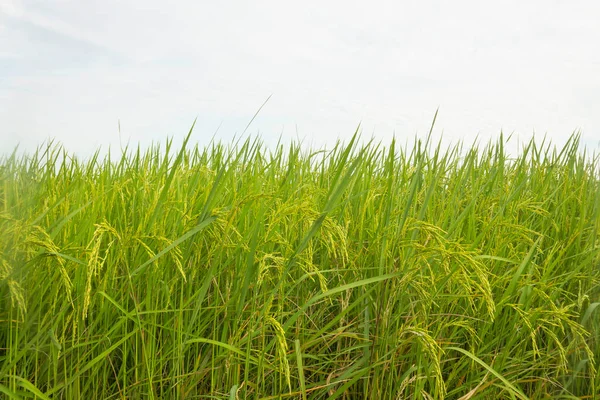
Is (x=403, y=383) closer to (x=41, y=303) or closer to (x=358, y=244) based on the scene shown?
(x=358, y=244)

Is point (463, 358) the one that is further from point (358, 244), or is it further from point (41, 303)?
point (41, 303)

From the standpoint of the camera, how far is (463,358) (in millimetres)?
2055

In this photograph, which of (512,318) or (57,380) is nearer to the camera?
(57,380)

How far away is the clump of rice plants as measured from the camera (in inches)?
62.5

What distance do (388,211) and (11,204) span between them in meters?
1.24

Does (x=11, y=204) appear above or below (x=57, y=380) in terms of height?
above

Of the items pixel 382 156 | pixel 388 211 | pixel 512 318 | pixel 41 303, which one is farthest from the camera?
pixel 382 156

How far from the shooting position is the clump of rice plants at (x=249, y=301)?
1.59 m

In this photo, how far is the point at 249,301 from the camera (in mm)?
1706

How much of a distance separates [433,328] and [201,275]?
0.89 m

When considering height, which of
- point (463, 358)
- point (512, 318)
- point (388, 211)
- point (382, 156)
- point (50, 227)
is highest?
point (382, 156)

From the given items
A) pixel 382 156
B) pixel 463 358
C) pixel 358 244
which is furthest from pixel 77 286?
pixel 382 156

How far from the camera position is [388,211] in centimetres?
192

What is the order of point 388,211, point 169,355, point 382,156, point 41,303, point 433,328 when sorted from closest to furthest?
point 41,303
point 169,355
point 388,211
point 433,328
point 382,156
